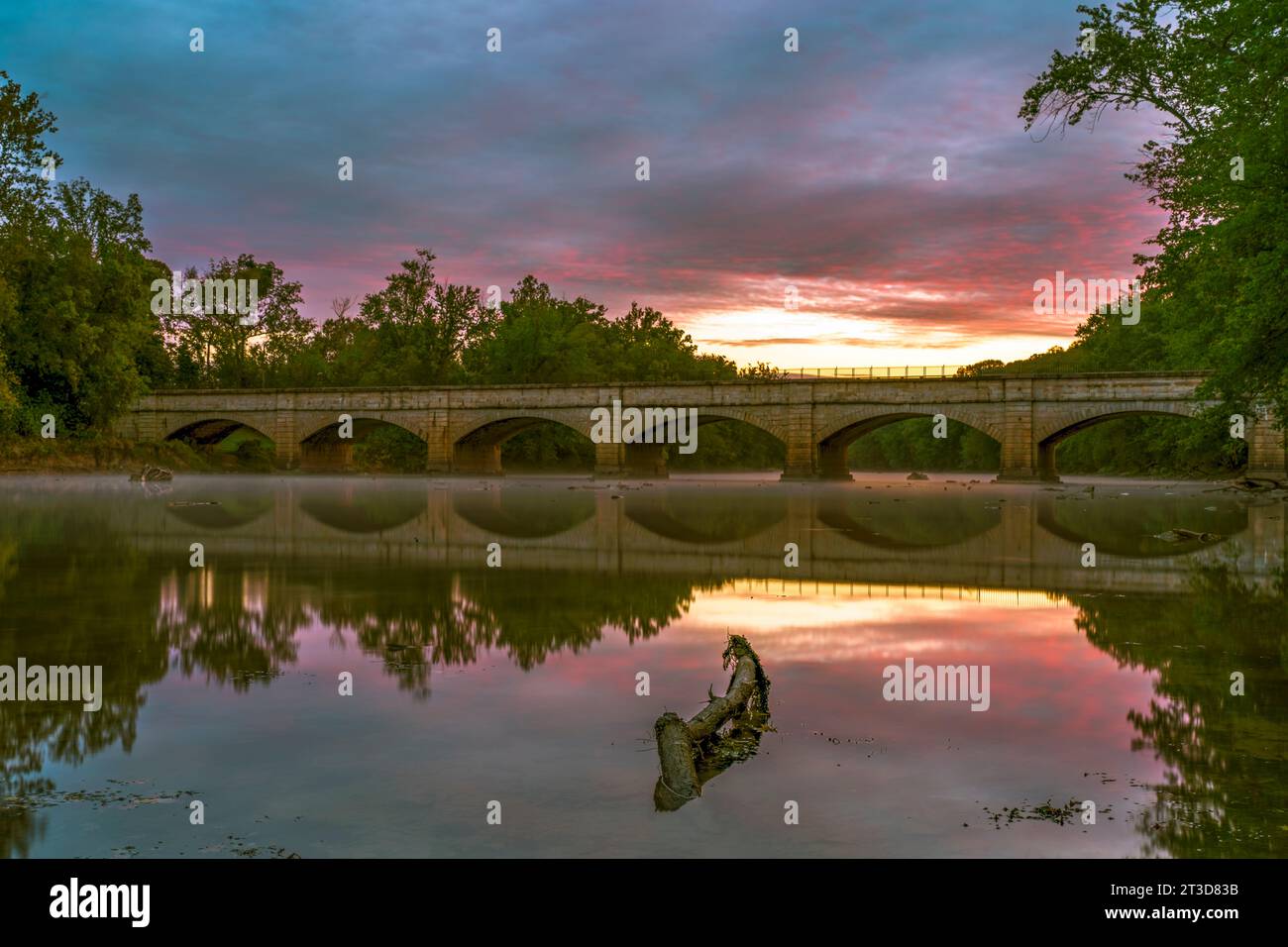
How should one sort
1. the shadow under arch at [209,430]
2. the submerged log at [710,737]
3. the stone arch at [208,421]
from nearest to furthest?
the submerged log at [710,737], the stone arch at [208,421], the shadow under arch at [209,430]

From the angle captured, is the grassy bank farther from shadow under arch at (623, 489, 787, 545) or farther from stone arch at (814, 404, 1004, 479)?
stone arch at (814, 404, 1004, 479)

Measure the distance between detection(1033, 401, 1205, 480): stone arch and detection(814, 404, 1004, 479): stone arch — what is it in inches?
92.9

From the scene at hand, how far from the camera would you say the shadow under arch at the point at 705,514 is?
22.2 m

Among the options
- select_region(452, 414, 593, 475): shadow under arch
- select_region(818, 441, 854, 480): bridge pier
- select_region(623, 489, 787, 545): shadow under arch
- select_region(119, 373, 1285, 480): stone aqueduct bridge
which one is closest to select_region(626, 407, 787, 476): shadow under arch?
select_region(119, 373, 1285, 480): stone aqueduct bridge

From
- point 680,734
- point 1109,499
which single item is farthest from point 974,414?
point 680,734

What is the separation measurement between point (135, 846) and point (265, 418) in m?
73.4

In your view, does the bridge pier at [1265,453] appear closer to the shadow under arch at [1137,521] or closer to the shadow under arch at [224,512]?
the shadow under arch at [1137,521]

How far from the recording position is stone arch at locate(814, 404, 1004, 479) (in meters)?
57.8

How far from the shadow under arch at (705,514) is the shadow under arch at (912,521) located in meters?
1.70

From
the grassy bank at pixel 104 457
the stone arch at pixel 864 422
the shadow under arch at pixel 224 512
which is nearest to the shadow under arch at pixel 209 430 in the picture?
the grassy bank at pixel 104 457

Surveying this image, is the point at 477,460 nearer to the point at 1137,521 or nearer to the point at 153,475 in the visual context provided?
the point at 153,475

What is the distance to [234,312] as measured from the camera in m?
87.2

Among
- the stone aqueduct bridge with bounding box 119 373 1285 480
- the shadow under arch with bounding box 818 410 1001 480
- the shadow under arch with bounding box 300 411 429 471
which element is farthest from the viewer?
the shadow under arch with bounding box 300 411 429 471
